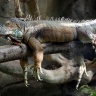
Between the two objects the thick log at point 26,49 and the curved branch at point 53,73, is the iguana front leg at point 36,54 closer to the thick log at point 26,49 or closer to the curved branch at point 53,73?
the thick log at point 26,49

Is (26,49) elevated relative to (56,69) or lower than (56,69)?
elevated

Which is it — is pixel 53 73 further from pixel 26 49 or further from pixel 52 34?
pixel 26 49

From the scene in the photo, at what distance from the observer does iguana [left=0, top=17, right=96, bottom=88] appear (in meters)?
2.71

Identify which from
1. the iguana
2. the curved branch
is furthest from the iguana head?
the curved branch

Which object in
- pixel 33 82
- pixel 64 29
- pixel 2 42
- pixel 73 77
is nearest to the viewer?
pixel 64 29

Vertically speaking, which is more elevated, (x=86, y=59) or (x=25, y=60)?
(x=25, y=60)

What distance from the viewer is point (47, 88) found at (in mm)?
5586

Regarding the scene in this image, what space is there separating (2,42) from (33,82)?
3.75 ft

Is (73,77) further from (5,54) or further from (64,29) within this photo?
Answer: (5,54)

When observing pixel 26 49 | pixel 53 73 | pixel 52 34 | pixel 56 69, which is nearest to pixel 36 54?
pixel 26 49

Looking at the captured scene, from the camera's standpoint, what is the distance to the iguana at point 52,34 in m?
2.71

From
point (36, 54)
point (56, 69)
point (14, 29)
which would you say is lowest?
point (56, 69)

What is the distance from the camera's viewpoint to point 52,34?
3025 mm

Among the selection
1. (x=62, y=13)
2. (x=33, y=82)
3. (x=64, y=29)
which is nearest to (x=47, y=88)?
(x=33, y=82)
